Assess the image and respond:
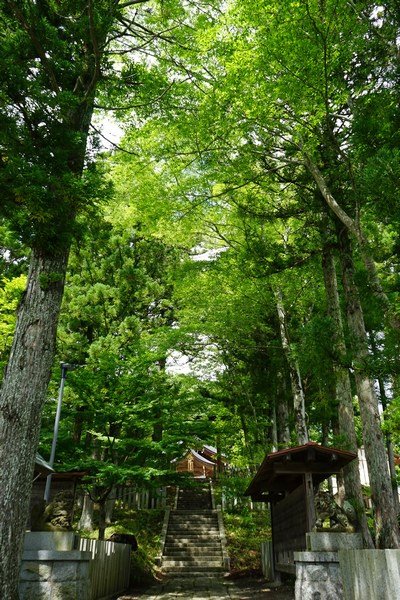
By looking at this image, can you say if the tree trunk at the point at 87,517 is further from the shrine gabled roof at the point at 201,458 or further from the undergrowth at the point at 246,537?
the shrine gabled roof at the point at 201,458

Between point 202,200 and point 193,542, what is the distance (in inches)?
478

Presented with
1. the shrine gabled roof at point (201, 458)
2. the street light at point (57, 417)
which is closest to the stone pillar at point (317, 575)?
the street light at point (57, 417)

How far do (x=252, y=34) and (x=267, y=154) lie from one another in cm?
266

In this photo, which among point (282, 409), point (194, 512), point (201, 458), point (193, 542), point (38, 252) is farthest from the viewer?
point (201, 458)

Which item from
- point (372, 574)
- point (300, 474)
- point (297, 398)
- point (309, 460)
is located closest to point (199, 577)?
point (297, 398)

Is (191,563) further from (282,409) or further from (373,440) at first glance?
(373,440)

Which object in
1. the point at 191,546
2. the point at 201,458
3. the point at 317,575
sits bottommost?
the point at 191,546

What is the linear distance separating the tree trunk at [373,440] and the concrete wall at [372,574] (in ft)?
12.9

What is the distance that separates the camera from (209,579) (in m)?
12.7

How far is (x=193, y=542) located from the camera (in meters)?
16.0

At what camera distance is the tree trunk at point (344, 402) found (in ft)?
26.3

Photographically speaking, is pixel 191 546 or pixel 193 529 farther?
pixel 193 529

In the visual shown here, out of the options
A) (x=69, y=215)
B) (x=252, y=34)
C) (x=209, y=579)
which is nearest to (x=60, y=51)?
(x=69, y=215)

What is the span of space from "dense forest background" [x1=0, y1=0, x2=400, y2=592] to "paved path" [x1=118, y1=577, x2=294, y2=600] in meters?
2.50
